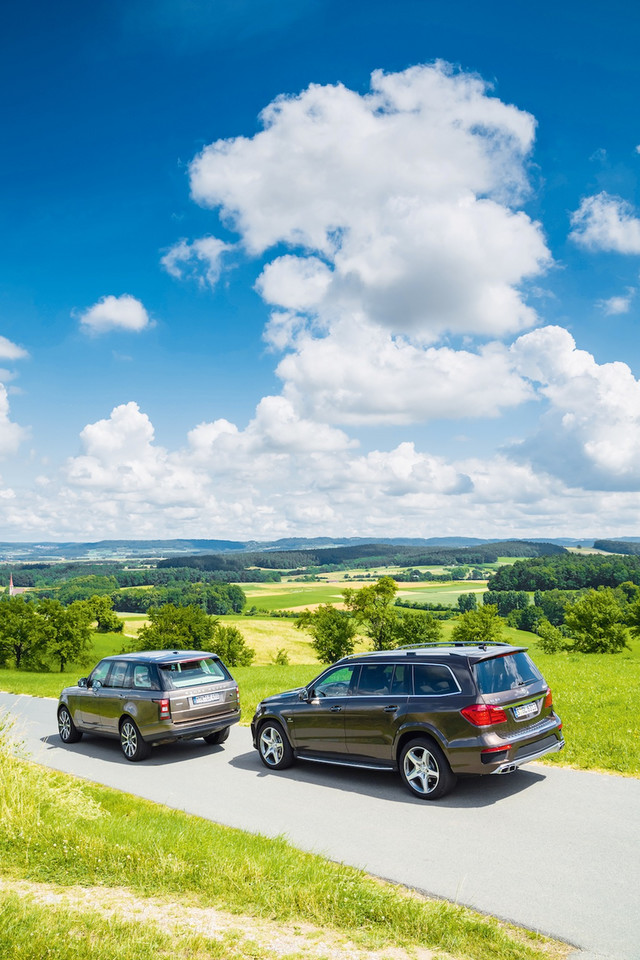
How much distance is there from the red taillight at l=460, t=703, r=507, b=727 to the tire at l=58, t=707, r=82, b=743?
9.32 m

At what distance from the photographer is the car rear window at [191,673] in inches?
467

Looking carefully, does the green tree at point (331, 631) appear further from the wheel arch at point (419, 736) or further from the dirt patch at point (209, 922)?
the dirt patch at point (209, 922)

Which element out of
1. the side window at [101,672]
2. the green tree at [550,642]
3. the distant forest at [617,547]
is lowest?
the green tree at [550,642]

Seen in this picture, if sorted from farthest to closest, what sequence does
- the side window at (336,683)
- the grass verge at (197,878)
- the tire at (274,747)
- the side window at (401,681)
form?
1. the tire at (274,747)
2. the side window at (336,683)
3. the side window at (401,681)
4. the grass verge at (197,878)

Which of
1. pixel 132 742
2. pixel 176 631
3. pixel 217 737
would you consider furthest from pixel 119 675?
pixel 176 631

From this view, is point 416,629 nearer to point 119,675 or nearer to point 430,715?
point 119,675

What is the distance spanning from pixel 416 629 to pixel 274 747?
44115 millimetres

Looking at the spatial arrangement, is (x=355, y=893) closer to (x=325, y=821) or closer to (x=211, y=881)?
(x=211, y=881)

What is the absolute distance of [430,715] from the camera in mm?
8539

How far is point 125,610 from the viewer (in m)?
127

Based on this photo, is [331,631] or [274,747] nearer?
[274,747]

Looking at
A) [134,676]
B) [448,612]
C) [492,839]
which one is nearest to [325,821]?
[492,839]

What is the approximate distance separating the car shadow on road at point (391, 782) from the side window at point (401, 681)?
1.30 meters

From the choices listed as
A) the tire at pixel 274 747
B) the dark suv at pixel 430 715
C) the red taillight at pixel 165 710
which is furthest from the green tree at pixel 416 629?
the dark suv at pixel 430 715
